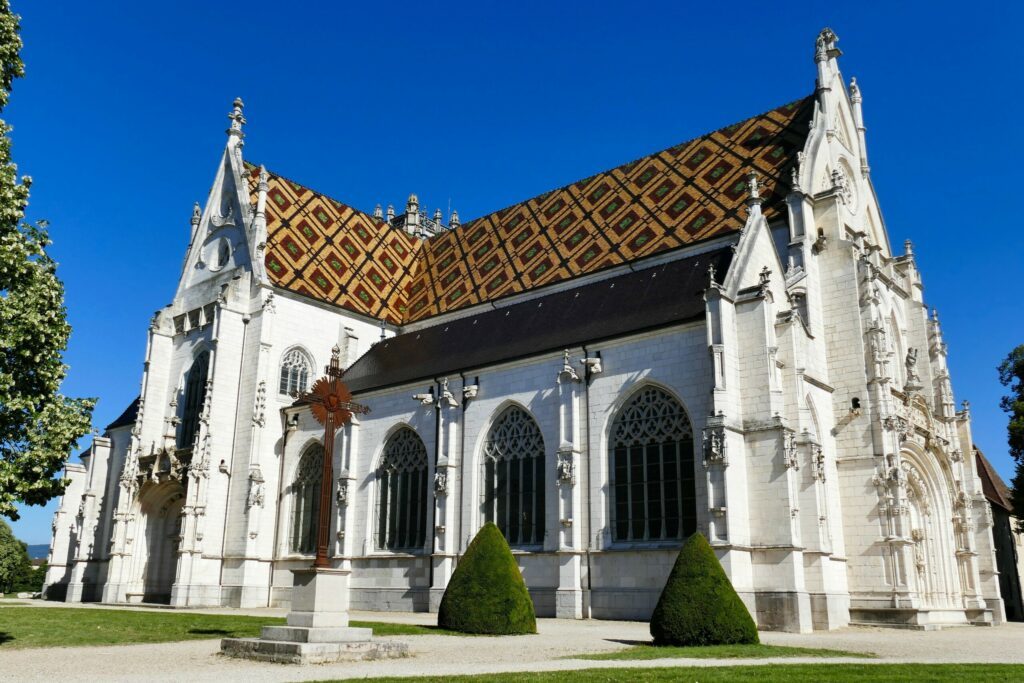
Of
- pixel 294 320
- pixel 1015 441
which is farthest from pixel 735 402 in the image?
pixel 294 320

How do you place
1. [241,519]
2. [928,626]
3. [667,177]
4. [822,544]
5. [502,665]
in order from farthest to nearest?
[667,177] → [241,519] → [928,626] → [822,544] → [502,665]

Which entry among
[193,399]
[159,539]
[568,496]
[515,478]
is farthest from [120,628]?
[193,399]

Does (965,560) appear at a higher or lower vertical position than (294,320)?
lower

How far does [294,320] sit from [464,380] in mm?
8437

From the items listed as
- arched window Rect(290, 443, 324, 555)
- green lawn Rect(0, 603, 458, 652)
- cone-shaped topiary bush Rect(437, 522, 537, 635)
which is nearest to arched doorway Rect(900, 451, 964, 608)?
cone-shaped topiary bush Rect(437, 522, 537, 635)

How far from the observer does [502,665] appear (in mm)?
10422

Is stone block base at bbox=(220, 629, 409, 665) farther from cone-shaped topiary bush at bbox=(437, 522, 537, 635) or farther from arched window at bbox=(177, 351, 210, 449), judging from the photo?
arched window at bbox=(177, 351, 210, 449)

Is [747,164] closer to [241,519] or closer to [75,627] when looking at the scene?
[241,519]

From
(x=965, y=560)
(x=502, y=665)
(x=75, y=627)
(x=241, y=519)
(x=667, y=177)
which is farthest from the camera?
(x=667, y=177)

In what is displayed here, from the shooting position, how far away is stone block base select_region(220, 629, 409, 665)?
35.2 feet

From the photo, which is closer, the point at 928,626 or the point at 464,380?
the point at 928,626

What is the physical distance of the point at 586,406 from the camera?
856 inches

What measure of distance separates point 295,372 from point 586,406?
40.0 feet

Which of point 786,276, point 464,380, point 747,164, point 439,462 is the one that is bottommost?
→ point 439,462
